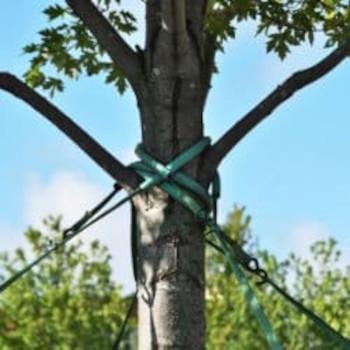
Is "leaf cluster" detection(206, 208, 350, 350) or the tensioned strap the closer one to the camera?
the tensioned strap

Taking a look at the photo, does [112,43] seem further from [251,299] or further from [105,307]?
[105,307]

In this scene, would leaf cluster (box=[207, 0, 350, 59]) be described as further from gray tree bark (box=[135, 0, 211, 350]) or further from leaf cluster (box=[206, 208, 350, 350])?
leaf cluster (box=[206, 208, 350, 350])

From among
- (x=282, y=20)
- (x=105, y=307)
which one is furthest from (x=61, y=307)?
(x=282, y=20)

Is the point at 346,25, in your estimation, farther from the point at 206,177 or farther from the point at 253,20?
the point at 206,177

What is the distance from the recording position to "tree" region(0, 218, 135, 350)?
11820 millimetres

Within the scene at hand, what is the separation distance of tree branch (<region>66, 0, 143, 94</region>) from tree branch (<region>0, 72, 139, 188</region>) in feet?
1.06

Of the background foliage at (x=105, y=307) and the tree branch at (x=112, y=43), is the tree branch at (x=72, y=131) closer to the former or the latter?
the tree branch at (x=112, y=43)

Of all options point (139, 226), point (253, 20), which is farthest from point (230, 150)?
point (253, 20)

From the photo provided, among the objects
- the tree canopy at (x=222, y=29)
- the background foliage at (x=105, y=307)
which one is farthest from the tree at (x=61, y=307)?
the tree canopy at (x=222, y=29)

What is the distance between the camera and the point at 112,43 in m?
4.41

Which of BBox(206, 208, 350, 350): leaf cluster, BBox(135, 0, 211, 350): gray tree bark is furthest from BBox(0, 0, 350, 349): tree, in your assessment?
BBox(206, 208, 350, 350): leaf cluster

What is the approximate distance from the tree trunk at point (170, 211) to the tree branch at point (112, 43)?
0.05 metres

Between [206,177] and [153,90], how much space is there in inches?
16.8

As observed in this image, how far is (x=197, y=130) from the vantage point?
4227 mm
